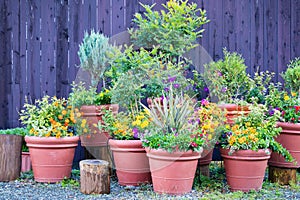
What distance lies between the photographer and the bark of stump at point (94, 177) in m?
4.82

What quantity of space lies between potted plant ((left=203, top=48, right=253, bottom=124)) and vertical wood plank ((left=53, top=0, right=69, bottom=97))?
5.46ft

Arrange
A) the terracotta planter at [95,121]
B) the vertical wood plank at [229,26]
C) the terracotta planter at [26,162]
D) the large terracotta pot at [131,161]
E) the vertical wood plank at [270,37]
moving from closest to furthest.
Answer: the large terracotta pot at [131,161], the terracotta planter at [95,121], the terracotta planter at [26,162], the vertical wood plank at [229,26], the vertical wood plank at [270,37]

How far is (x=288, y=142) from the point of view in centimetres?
551

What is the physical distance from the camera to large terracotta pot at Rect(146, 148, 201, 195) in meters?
4.74

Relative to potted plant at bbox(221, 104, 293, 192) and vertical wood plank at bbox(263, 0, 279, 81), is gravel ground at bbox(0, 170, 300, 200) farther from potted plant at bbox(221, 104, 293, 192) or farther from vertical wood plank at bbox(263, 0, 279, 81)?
vertical wood plank at bbox(263, 0, 279, 81)

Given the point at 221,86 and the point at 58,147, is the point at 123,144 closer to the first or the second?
the point at 58,147

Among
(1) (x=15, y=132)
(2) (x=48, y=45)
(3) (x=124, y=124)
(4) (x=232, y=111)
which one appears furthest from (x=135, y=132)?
(2) (x=48, y=45)

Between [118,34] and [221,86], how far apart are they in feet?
4.71

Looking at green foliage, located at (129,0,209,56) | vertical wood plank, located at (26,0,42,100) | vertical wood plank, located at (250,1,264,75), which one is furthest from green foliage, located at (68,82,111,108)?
vertical wood plank, located at (250,1,264,75)

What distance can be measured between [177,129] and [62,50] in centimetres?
198

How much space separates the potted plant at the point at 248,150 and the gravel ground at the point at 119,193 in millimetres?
129

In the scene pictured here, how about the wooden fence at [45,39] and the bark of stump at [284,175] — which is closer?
the bark of stump at [284,175]

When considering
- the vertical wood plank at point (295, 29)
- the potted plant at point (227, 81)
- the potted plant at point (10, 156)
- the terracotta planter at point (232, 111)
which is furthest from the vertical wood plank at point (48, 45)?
the vertical wood plank at point (295, 29)

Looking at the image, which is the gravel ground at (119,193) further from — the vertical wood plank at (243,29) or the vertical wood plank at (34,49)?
the vertical wood plank at (243,29)
